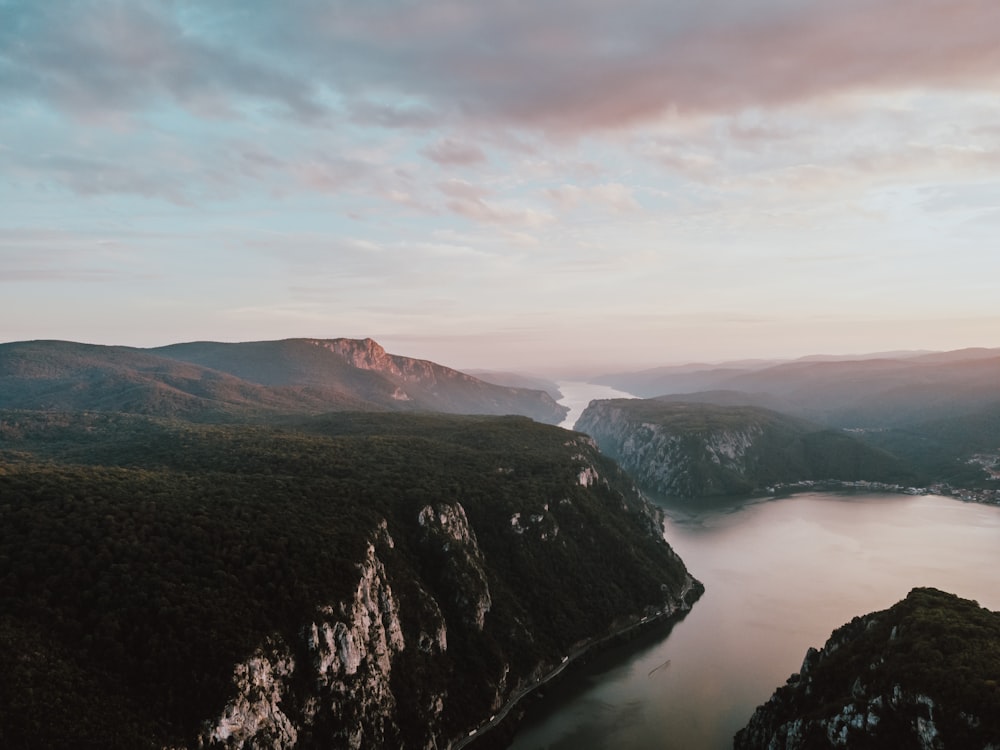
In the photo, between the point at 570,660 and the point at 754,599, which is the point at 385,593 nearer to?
the point at 570,660

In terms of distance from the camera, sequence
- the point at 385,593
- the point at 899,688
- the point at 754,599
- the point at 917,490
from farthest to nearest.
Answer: the point at 917,490 → the point at 754,599 → the point at 385,593 → the point at 899,688

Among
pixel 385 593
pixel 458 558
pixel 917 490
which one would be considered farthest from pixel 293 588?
pixel 917 490

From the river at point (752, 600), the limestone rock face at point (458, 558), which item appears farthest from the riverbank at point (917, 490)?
the limestone rock face at point (458, 558)

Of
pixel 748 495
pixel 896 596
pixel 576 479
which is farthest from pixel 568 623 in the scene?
pixel 748 495

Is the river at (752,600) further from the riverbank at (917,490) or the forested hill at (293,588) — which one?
the riverbank at (917,490)

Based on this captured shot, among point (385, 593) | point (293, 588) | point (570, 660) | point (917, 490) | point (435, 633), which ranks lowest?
point (917, 490)

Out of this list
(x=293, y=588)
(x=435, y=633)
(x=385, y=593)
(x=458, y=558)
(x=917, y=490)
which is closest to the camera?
(x=293, y=588)

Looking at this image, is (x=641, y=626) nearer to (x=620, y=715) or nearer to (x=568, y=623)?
(x=568, y=623)

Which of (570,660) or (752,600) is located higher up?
(570,660)
